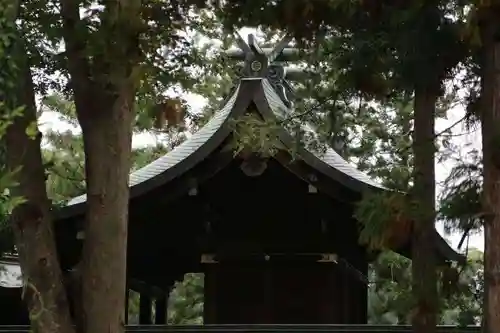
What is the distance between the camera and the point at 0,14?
3.40 metres

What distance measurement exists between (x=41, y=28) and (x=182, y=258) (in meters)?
4.12

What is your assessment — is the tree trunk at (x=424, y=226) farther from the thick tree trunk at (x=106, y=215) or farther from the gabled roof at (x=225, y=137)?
the thick tree trunk at (x=106, y=215)

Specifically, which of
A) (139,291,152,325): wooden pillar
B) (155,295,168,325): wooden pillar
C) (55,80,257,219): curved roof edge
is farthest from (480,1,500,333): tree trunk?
(155,295,168,325): wooden pillar

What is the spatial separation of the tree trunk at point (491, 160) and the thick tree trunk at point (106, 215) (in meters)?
2.05

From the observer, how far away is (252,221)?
7512 mm

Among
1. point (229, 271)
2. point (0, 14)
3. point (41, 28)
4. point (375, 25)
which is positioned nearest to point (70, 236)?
point (229, 271)

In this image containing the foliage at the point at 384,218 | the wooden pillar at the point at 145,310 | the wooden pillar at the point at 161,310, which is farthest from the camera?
the wooden pillar at the point at 161,310

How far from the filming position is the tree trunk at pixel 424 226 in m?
4.66

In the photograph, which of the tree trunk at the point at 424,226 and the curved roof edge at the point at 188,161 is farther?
the curved roof edge at the point at 188,161

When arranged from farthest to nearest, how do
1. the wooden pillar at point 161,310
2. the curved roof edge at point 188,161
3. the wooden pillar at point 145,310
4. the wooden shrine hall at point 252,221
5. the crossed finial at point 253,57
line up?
the wooden pillar at point 161,310, the wooden pillar at point 145,310, the crossed finial at point 253,57, the wooden shrine hall at point 252,221, the curved roof edge at point 188,161

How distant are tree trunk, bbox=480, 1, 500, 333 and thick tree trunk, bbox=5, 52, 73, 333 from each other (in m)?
2.35

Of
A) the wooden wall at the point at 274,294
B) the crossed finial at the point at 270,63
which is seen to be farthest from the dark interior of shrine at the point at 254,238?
the crossed finial at the point at 270,63

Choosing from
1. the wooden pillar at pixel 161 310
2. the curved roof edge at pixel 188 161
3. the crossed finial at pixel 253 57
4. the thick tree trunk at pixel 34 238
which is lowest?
the wooden pillar at pixel 161 310

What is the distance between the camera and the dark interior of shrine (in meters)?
7.23
